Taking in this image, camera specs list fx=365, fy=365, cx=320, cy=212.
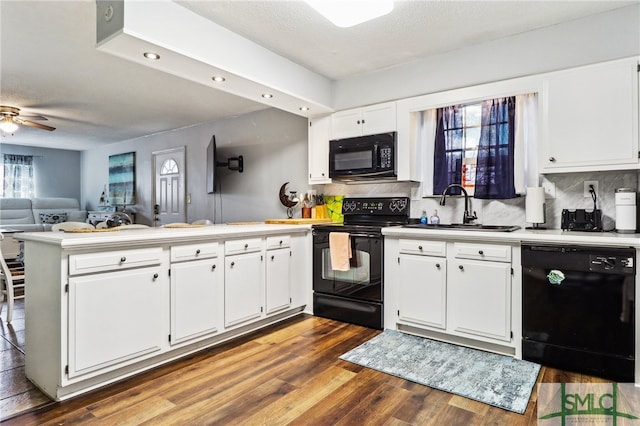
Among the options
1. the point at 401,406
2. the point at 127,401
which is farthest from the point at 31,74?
the point at 401,406

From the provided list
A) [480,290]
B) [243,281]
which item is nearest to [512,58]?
[480,290]

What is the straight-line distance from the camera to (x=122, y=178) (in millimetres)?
7223

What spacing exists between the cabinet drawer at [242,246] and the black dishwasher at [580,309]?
80.3 inches

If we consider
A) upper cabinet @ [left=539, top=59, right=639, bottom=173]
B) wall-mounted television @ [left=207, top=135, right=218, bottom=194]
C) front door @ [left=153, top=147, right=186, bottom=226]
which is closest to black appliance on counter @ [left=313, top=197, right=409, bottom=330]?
upper cabinet @ [left=539, top=59, right=639, bottom=173]

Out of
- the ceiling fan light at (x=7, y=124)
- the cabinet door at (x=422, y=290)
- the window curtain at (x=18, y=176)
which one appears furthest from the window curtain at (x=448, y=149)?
the window curtain at (x=18, y=176)

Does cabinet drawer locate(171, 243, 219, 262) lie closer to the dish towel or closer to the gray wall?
the dish towel

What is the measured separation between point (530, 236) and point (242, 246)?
212 centimetres

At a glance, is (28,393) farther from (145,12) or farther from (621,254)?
(621,254)

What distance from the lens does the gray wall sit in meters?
7.95

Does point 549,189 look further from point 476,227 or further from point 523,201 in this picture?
point 476,227

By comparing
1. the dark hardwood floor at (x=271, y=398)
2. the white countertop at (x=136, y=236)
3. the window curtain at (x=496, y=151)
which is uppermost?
the window curtain at (x=496, y=151)

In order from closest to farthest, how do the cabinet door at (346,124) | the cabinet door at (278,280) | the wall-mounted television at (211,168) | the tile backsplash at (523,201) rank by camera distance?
the tile backsplash at (523,201) < the cabinet door at (278,280) < the cabinet door at (346,124) < the wall-mounted television at (211,168)

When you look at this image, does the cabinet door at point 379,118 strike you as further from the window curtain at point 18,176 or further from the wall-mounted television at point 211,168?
the window curtain at point 18,176

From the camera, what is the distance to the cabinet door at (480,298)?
255 centimetres
